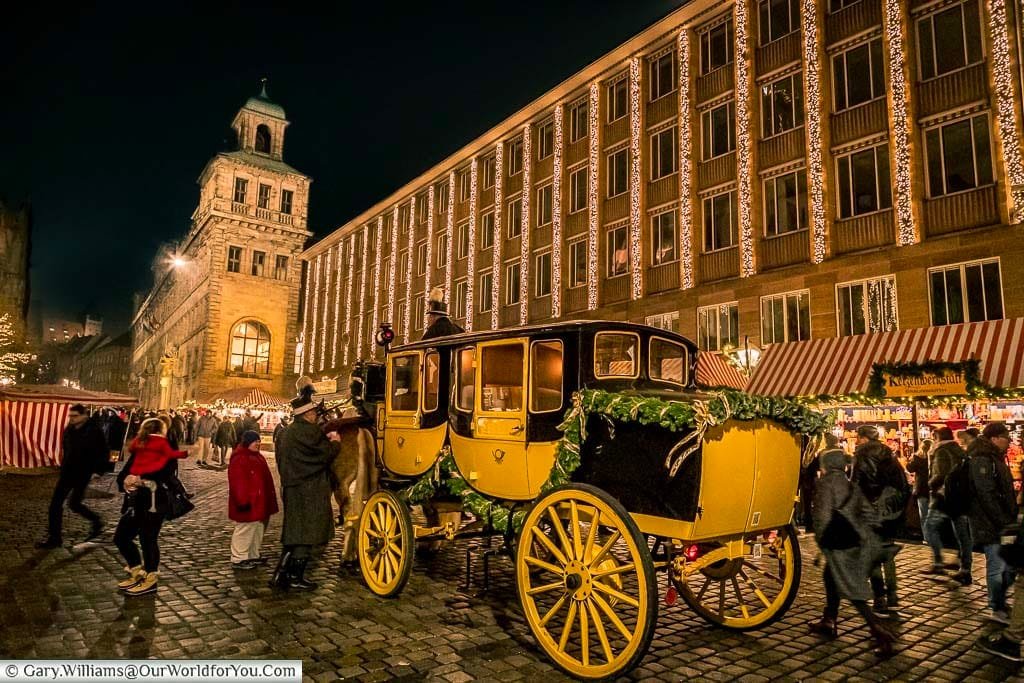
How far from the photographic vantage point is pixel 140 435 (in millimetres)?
6422

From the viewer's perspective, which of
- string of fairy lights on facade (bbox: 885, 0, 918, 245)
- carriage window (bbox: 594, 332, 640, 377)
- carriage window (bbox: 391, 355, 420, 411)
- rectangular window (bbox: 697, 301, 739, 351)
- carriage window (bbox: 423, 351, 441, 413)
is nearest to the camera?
carriage window (bbox: 594, 332, 640, 377)

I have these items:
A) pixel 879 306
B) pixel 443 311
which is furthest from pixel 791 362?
pixel 443 311

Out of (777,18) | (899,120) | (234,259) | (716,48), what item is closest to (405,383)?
(899,120)

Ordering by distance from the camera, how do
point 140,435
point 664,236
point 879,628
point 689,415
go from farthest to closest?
point 664,236 < point 140,435 < point 879,628 < point 689,415

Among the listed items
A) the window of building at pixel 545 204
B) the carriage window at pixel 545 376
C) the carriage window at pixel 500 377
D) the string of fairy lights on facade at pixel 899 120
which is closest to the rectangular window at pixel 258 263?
the window of building at pixel 545 204

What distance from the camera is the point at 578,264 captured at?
2517 centimetres

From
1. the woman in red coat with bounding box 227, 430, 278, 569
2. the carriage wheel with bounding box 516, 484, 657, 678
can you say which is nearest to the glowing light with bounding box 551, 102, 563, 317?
the woman in red coat with bounding box 227, 430, 278, 569

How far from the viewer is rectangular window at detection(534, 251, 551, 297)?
87.1 ft

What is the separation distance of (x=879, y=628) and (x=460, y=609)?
3.67m

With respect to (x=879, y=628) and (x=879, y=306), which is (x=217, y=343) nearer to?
(x=879, y=306)

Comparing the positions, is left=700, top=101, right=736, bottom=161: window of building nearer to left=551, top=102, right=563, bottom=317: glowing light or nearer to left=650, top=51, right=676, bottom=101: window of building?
left=650, top=51, right=676, bottom=101: window of building

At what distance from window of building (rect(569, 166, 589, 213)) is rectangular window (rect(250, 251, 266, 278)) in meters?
32.6

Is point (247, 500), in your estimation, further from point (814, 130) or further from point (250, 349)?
point (250, 349)

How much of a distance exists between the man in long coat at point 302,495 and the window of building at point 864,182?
16.1 metres
